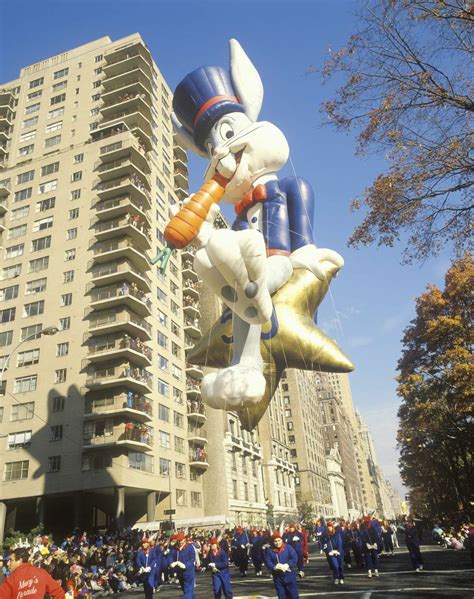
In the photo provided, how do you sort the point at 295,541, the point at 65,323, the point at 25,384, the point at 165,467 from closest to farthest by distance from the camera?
the point at 295,541 → the point at 25,384 → the point at 65,323 → the point at 165,467

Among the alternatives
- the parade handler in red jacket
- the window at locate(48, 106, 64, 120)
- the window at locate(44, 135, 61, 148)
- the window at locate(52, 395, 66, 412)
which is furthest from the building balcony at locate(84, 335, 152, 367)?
the parade handler in red jacket

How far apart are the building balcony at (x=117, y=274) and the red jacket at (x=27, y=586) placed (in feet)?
95.2

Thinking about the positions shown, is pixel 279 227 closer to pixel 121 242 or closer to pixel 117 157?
pixel 121 242

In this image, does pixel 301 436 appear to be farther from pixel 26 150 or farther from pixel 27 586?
pixel 27 586

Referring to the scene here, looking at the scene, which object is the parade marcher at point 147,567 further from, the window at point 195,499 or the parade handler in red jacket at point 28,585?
the window at point 195,499

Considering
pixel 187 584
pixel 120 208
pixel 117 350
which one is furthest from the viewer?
pixel 120 208

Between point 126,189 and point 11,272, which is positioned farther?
point 11,272

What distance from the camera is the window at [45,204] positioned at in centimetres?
3956

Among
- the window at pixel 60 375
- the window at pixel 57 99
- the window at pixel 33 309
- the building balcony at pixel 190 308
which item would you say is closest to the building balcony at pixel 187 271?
the building balcony at pixel 190 308

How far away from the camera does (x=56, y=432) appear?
3192 centimetres

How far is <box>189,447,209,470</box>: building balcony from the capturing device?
39.0m

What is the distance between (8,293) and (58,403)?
10.7m

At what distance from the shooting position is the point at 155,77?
47.3 m

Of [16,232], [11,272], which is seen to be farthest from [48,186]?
[11,272]
